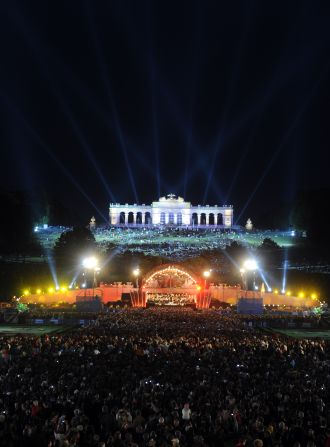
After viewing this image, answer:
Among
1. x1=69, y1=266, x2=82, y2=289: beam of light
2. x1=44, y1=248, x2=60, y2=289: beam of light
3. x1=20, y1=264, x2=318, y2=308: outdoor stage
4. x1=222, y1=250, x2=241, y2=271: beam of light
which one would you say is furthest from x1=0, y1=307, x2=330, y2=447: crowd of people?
x1=222, y1=250, x2=241, y2=271: beam of light

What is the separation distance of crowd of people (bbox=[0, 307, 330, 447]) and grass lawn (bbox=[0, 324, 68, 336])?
30.2 ft

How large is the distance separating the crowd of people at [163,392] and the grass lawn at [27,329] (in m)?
9.22

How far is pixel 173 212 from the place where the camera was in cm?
15562

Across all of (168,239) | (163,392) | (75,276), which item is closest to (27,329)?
(163,392)

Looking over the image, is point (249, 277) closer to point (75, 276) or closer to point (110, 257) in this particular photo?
point (75, 276)

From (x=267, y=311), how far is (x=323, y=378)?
28.5 metres

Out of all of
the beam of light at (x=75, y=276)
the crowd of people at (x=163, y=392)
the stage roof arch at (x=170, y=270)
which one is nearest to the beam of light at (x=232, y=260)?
the stage roof arch at (x=170, y=270)

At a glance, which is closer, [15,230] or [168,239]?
[15,230]

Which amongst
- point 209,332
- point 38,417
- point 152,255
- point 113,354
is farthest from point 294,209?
point 38,417

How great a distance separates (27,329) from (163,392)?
22.7 meters

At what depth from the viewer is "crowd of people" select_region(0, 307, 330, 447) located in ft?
35.1

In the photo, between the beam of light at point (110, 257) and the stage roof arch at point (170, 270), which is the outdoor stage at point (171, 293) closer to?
the stage roof arch at point (170, 270)

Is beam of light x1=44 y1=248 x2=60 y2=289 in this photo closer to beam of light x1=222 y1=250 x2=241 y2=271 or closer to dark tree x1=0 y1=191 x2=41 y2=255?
dark tree x1=0 y1=191 x2=41 y2=255

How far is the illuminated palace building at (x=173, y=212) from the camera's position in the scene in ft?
504
